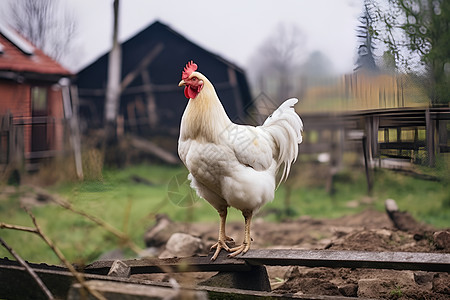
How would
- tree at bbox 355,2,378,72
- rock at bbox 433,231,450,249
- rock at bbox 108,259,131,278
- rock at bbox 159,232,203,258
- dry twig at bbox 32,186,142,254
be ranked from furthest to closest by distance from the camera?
rock at bbox 159,232,203,258, rock at bbox 433,231,450,249, tree at bbox 355,2,378,72, rock at bbox 108,259,131,278, dry twig at bbox 32,186,142,254

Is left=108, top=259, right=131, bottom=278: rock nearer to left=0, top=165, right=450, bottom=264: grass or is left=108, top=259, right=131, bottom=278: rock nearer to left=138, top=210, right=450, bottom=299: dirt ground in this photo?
left=0, top=165, right=450, bottom=264: grass

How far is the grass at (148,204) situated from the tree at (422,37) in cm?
99

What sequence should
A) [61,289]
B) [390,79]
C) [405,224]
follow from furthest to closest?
[405,224] → [390,79] → [61,289]

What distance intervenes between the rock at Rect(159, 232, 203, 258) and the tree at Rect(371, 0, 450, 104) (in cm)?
192

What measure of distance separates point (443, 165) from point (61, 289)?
84.8 inches

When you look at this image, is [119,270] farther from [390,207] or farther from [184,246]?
[390,207]

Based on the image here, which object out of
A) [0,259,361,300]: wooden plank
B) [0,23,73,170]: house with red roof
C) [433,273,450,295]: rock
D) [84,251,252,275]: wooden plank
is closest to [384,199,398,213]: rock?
[433,273,450,295]: rock

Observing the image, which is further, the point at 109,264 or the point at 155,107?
the point at 155,107

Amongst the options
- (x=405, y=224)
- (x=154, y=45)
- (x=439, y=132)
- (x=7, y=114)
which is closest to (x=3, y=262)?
(x=7, y=114)

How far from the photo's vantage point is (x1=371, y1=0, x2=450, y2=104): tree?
92.0 inches

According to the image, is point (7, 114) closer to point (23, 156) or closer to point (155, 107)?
point (23, 156)

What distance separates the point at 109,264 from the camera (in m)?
2.32

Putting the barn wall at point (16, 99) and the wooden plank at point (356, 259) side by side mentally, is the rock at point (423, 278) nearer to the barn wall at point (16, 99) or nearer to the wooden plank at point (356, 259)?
the wooden plank at point (356, 259)

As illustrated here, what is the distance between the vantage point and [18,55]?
3492 mm
